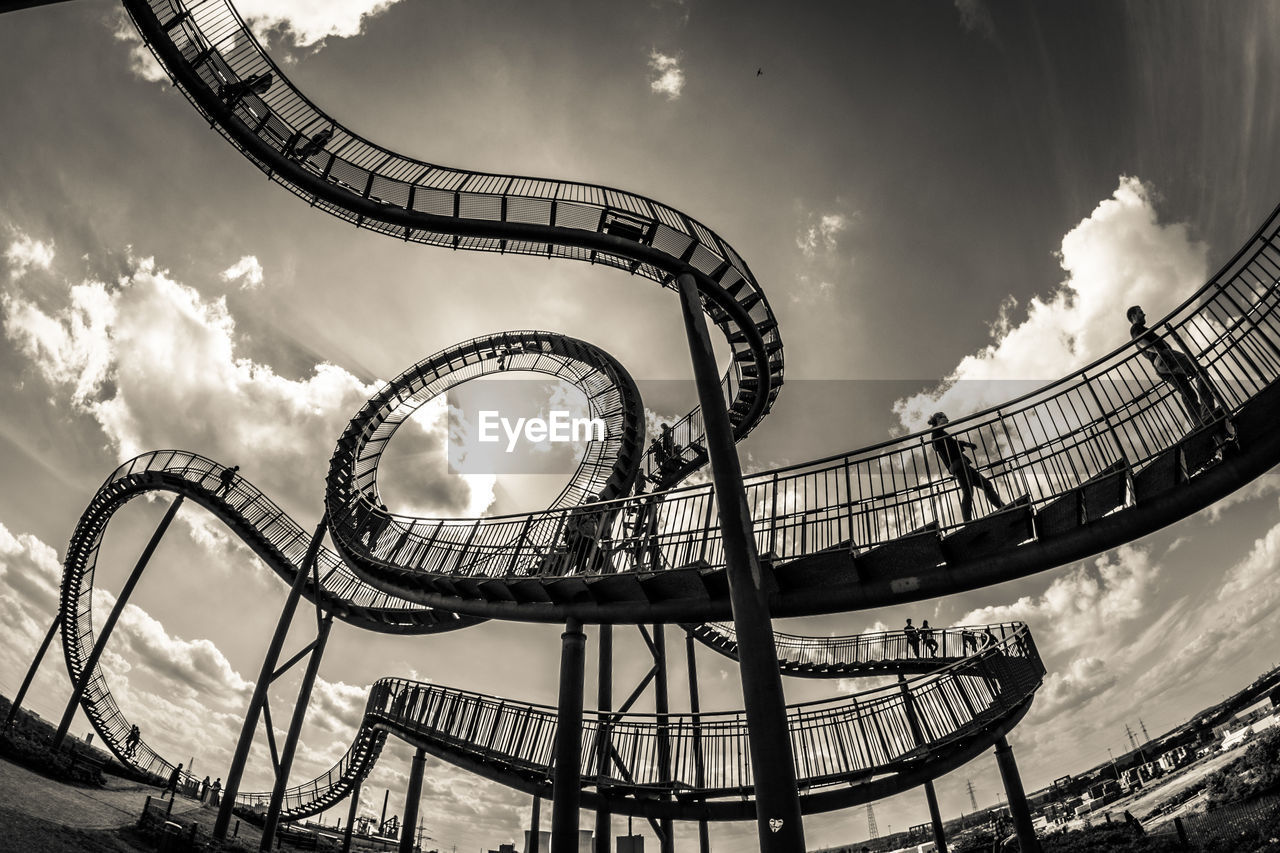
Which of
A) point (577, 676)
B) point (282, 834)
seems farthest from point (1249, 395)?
point (282, 834)

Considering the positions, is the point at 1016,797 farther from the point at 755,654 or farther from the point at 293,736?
the point at 293,736

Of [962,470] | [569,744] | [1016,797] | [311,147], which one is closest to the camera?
[962,470]

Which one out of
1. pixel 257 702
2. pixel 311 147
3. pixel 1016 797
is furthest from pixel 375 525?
pixel 1016 797

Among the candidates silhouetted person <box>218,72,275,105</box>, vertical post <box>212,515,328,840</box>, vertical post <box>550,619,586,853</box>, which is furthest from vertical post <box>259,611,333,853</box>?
silhouetted person <box>218,72,275,105</box>

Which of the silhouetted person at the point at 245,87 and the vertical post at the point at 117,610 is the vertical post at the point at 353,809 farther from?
the silhouetted person at the point at 245,87

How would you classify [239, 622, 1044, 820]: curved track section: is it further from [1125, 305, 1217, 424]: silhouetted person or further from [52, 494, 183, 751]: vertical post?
[52, 494, 183, 751]: vertical post

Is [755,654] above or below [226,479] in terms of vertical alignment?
below

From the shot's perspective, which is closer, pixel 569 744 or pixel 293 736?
pixel 569 744

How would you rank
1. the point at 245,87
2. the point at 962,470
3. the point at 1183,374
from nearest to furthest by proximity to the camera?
the point at 1183,374, the point at 962,470, the point at 245,87
